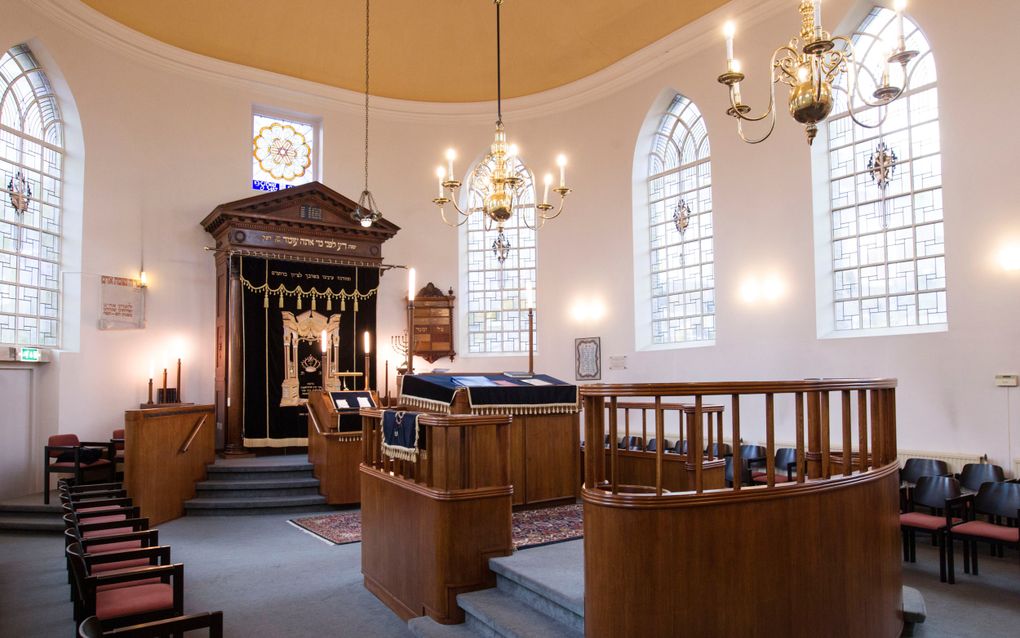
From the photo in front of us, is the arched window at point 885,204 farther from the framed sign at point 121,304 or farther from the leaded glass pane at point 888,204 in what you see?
the framed sign at point 121,304

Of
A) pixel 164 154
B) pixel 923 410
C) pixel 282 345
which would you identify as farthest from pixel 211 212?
pixel 923 410

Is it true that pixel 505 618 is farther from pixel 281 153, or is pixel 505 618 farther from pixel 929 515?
pixel 281 153

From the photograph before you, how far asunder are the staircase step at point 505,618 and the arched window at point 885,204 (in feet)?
17.2

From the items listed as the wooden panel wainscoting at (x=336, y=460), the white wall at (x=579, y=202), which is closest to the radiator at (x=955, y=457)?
the white wall at (x=579, y=202)

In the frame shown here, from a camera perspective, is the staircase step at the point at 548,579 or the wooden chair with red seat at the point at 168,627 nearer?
the wooden chair with red seat at the point at 168,627


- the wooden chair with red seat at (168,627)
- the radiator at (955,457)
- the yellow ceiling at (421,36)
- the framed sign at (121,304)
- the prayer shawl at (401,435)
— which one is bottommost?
the wooden chair with red seat at (168,627)

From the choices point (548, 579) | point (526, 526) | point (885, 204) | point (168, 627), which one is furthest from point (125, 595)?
point (885, 204)

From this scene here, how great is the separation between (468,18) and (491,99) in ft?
4.82

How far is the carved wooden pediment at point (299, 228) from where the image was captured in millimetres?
9609

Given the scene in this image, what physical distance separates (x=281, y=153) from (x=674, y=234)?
6044 mm

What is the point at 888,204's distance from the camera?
7.54 meters

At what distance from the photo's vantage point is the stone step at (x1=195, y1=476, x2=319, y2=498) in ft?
26.3

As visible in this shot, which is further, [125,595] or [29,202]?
[29,202]

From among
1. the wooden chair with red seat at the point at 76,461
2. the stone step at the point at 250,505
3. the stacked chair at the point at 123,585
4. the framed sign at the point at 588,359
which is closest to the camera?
the stacked chair at the point at 123,585
